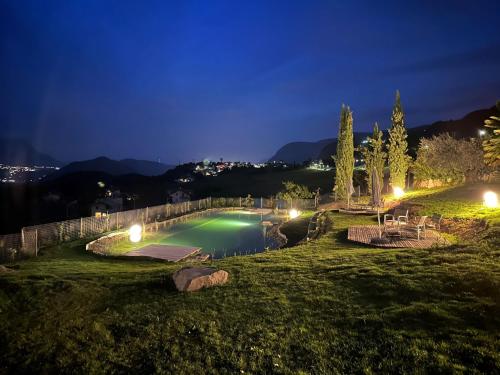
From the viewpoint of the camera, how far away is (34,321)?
7039mm

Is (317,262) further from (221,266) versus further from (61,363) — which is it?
(61,363)

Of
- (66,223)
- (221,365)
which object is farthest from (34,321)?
(66,223)

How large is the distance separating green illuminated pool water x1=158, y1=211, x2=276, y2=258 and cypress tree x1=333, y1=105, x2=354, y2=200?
7779mm

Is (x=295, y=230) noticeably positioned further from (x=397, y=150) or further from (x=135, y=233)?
(x=397, y=150)

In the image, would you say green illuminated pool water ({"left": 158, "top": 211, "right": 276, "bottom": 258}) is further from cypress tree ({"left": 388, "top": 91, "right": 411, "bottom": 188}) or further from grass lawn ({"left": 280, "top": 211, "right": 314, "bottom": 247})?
cypress tree ({"left": 388, "top": 91, "right": 411, "bottom": 188})

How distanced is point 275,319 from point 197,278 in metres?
2.61

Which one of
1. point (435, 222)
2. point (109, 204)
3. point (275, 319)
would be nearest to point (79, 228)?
point (275, 319)

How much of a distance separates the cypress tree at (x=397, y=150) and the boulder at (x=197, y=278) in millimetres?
29542

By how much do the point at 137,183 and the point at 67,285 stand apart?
124m

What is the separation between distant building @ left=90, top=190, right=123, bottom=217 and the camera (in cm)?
5965

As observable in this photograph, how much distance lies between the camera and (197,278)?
27.1 feet

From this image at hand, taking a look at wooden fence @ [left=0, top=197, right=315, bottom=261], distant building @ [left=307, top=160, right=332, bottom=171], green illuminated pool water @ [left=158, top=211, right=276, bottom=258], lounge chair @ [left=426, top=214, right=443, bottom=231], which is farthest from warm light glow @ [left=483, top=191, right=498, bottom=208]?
distant building @ [left=307, top=160, right=332, bottom=171]

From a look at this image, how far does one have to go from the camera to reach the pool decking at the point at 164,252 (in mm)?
15734

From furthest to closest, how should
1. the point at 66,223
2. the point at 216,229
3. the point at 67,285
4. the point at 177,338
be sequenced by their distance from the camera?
the point at 216,229, the point at 66,223, the point at 67,285, the point at 177,338
